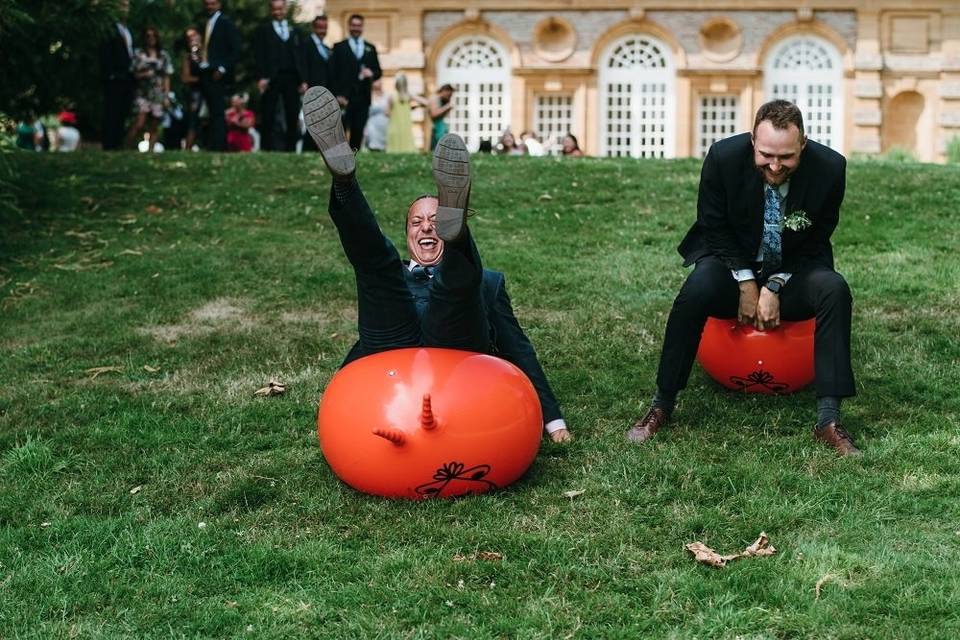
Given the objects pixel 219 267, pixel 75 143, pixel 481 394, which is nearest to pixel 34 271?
pixel 219 267

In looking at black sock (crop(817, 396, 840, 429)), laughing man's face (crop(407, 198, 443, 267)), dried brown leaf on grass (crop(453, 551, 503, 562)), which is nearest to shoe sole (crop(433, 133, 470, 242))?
laughing man's face (crop(407, 198, 443, 267))

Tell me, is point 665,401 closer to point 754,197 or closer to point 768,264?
point 768,264

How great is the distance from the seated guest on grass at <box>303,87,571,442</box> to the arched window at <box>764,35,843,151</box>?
2879cm

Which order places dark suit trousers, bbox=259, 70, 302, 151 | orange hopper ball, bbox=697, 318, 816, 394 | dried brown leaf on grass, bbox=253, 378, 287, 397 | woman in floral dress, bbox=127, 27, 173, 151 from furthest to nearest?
1. dark suit trousers, bbox=259, 70, 302, 151
2. woman in floral dress, bbox=127, 27, 173, 151
3. dried brown leaf on grass, bbox=253, 378, 287, 397
4. orange hopper ball, bbox=697, 318, 816, 394

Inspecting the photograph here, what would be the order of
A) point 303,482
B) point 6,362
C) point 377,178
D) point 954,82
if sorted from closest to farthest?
point 303,482
point 6,362
point 377,178
point 954,82

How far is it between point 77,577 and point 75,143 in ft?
85.3

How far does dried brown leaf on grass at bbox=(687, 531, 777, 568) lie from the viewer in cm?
470

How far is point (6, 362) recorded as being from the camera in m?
8.30

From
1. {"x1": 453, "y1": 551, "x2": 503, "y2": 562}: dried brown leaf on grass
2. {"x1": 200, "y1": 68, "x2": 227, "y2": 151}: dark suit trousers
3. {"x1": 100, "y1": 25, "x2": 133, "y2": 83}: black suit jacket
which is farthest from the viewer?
{"x1": 200, "y1": 68, "x2": 227, "y2": 151}: dark suit trousers

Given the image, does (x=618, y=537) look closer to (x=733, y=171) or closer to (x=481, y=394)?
(x=481, y=394)

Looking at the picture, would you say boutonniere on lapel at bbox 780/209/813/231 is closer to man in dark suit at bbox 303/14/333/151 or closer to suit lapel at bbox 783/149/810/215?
suit lapel at bbox 783/149/810/215

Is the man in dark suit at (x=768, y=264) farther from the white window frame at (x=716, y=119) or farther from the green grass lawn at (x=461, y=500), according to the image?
the white window frame at (x=716, y=119)

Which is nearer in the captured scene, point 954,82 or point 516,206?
point 516,206

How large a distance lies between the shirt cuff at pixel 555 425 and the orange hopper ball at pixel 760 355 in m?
1.06
